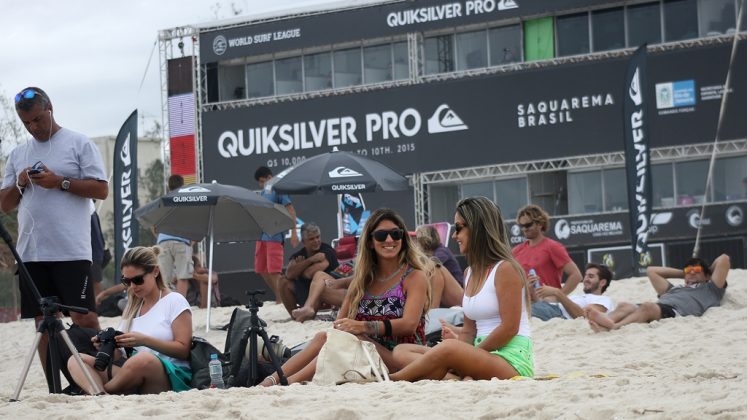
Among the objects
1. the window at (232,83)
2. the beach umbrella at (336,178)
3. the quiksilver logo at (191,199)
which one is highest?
the window at (232,83)

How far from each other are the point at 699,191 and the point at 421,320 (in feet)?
56.5

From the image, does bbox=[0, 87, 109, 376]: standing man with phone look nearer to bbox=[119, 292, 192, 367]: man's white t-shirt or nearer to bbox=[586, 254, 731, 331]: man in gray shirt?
bbox=[119, 292, 192, 367]: man's white t-shirt

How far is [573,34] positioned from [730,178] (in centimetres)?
416

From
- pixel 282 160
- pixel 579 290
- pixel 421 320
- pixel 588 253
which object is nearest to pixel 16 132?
pixel 282 160

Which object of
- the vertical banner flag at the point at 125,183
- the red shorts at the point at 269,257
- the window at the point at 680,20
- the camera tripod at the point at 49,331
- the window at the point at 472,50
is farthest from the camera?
the window at the point at 472,50

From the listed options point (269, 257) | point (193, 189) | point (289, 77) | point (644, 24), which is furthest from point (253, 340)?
point (289, 77)

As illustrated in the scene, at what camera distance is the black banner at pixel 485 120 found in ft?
73.3

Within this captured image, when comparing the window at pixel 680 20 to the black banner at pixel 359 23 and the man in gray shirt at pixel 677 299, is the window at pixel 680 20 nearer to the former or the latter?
the black banner at pixel 359 23

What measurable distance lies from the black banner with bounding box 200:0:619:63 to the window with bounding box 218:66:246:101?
85 cm

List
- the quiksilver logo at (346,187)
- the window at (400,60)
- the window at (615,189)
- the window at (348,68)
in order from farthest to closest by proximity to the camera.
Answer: the window at (348,68) < the window at (400,60) < the window at (615,189) < the quiksilver logo at (346,187)

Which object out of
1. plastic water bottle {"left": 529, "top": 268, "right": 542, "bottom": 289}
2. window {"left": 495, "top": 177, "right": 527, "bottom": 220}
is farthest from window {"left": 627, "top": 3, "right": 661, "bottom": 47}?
plastic water bottle {"left": 529, "top": 268, "right": 542, "bottom": 289}

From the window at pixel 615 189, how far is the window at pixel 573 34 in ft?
8.12

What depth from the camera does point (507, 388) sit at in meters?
5.23

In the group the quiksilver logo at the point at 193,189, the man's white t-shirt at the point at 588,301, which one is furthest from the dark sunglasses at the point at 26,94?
the man's white t-shirt at the point at 588,301
